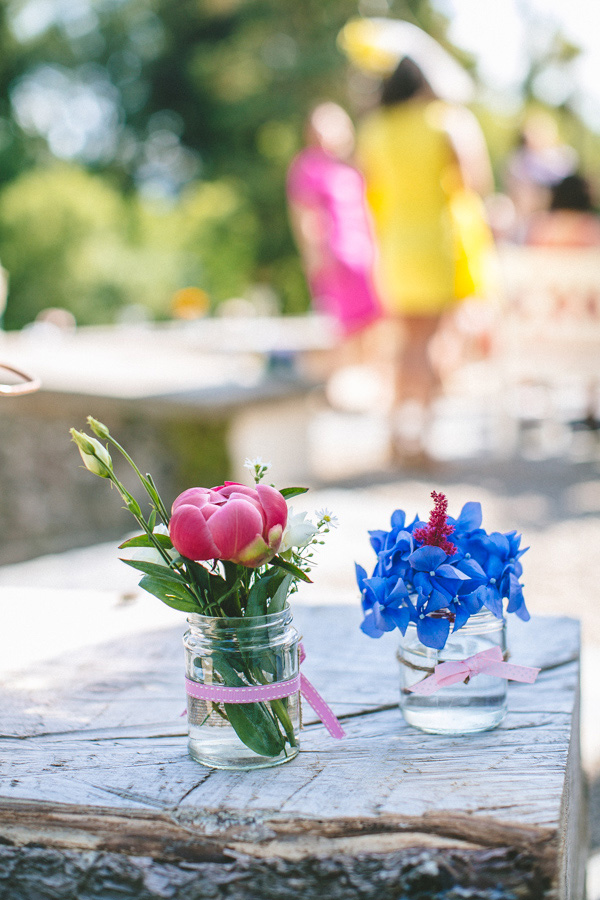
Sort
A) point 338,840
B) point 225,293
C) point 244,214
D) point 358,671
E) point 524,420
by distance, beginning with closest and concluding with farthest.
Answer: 1. point 338,840
2. point 358,671
3. point 524,420
4. point 225,293
5. point 244,214

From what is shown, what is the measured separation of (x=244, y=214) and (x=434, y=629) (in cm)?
1517

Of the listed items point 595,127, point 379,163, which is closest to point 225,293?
point 379,163

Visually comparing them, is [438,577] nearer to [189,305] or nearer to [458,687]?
[458,687]

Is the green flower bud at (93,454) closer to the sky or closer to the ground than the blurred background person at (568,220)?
closer to the ground

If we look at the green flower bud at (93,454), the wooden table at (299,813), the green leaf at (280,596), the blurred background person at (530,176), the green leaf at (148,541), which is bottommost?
the wooden table at (299,813)

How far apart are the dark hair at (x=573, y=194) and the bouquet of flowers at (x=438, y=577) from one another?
179 inches

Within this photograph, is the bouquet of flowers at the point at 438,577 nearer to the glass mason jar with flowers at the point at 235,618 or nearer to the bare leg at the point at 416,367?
the glass mason jar with flowers at the point at 235,618

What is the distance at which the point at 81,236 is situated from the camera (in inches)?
500

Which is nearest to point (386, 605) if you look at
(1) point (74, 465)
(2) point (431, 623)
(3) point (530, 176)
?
(2) point (431, 623)

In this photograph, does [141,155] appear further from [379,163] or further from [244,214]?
[379,163]

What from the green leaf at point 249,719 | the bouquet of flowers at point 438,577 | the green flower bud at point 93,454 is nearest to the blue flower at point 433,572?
the bouquet of flowers at point 438,577

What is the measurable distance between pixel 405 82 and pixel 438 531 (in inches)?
141

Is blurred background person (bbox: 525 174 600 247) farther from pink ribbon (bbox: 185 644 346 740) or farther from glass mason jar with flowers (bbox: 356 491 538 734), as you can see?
pink ribbon (bbox: 185 644 346 740)

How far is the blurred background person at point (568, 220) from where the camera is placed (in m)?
5.15
